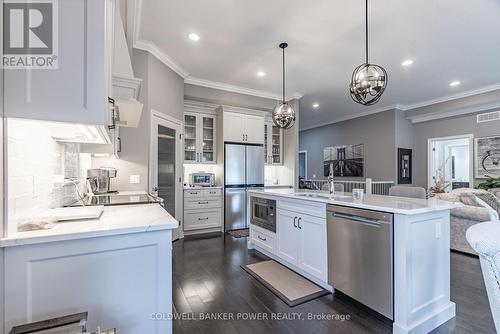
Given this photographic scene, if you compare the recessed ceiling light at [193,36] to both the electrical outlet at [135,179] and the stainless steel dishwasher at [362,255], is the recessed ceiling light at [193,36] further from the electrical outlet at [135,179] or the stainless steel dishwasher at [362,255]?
the stainless steel dishwasher at [362,255]

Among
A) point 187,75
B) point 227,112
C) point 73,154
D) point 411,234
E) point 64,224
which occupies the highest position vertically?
point 187,75

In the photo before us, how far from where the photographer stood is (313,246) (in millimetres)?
2453

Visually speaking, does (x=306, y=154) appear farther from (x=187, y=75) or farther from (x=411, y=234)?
(x=411, y=234)

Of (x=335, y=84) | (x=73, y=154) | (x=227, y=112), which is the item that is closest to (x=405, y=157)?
(x=335, y=84)

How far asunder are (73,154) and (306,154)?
27.1 ft

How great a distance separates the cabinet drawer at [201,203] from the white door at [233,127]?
127 cm

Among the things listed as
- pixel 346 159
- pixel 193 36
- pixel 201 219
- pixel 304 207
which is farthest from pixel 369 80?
pixel 346 159

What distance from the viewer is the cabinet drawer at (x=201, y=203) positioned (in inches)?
175

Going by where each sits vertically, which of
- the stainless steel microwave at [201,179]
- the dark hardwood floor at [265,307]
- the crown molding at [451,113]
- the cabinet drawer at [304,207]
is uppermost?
the crown molding at [451,113]

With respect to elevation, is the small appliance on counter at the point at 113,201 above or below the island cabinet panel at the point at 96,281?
above

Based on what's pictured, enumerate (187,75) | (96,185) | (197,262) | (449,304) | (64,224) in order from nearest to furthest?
(64,224) → (449,304) → (96,185) → (197,262) → (187,75)

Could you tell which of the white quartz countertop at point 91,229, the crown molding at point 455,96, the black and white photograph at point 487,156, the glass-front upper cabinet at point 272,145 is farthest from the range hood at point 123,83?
the black and white photograph at point 487,156

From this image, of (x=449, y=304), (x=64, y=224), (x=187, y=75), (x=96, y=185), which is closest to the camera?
(x=64, y=224)

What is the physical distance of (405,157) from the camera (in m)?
6.44
